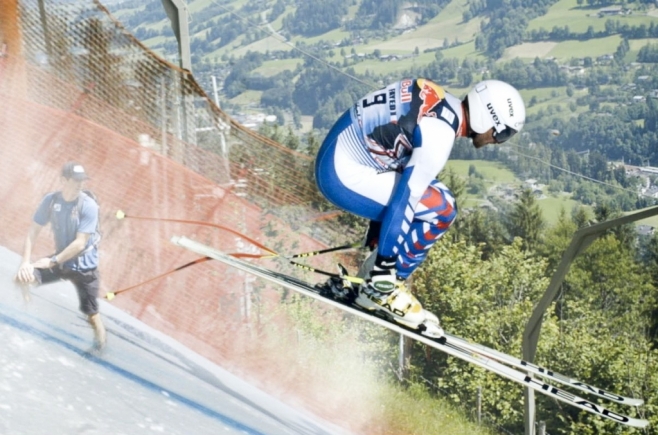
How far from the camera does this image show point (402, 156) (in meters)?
4.58

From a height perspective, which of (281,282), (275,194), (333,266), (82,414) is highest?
(281,282)

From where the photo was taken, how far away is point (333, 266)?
12.3 metres

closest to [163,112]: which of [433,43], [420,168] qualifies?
[420,168]

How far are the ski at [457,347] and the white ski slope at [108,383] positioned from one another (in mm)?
1055

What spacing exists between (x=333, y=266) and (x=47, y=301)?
5.62 m

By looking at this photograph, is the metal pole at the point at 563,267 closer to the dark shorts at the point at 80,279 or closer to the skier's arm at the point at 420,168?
the skier's arm at the point at 420,168

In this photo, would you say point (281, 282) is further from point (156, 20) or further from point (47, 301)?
point (156, 20)

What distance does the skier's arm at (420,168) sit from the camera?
4.29 metres

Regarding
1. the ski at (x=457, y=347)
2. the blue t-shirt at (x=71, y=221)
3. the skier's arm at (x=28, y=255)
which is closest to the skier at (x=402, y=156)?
the ski at (x=457, y=347)

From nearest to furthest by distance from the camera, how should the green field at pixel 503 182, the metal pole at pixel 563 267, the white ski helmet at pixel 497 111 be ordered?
the white ski helmet at pixel 497 111, the metal pole at pixel 563 267, the green field at pixel 503 182

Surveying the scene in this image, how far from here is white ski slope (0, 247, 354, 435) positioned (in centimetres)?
482

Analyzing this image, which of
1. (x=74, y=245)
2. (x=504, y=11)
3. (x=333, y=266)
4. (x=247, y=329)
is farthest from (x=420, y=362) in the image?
(x=504, y=11)

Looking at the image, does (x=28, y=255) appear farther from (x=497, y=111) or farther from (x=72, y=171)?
(x=497, y=111)

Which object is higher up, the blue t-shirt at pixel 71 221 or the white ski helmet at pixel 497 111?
the white ski helmet at pixel 497 111
